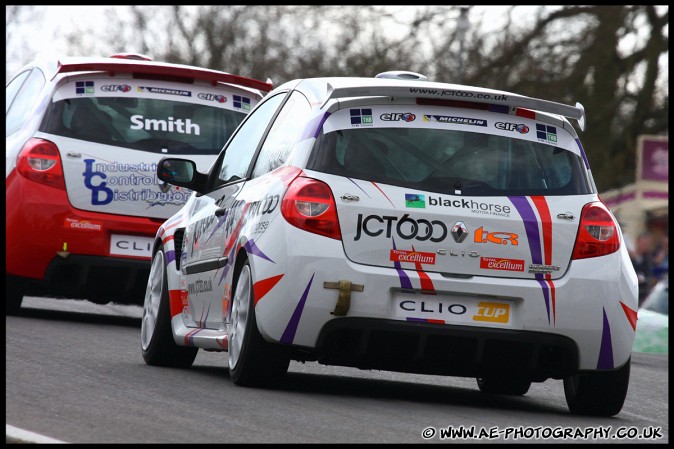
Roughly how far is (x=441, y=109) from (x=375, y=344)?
49.7 inches

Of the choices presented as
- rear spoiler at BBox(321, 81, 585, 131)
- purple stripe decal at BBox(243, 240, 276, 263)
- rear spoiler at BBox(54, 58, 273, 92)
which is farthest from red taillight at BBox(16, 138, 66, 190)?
rear spoiler at BBox(321, 81, 585, 131)

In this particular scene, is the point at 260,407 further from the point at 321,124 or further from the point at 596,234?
the point at 596,234

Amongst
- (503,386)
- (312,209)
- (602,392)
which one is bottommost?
(503,386)

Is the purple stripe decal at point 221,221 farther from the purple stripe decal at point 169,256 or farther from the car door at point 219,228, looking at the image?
the purple stripe decal at point 169,256

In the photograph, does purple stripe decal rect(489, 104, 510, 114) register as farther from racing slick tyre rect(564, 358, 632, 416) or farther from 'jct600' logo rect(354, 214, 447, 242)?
racing slick tyre rect(564, 358, 632, 416)

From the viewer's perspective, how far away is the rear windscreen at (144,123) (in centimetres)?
1231

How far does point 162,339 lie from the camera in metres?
9.47

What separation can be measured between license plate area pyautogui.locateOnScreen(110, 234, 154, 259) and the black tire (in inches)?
31.7

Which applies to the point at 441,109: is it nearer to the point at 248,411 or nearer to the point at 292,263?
the point at 292,263

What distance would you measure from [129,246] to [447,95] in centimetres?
490

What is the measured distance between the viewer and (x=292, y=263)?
24.6 ft

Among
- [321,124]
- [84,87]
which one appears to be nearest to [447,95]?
[321,124]

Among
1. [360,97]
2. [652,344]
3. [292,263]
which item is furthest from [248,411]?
[652,344]

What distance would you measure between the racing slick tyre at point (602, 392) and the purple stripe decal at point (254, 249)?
1711 mm
